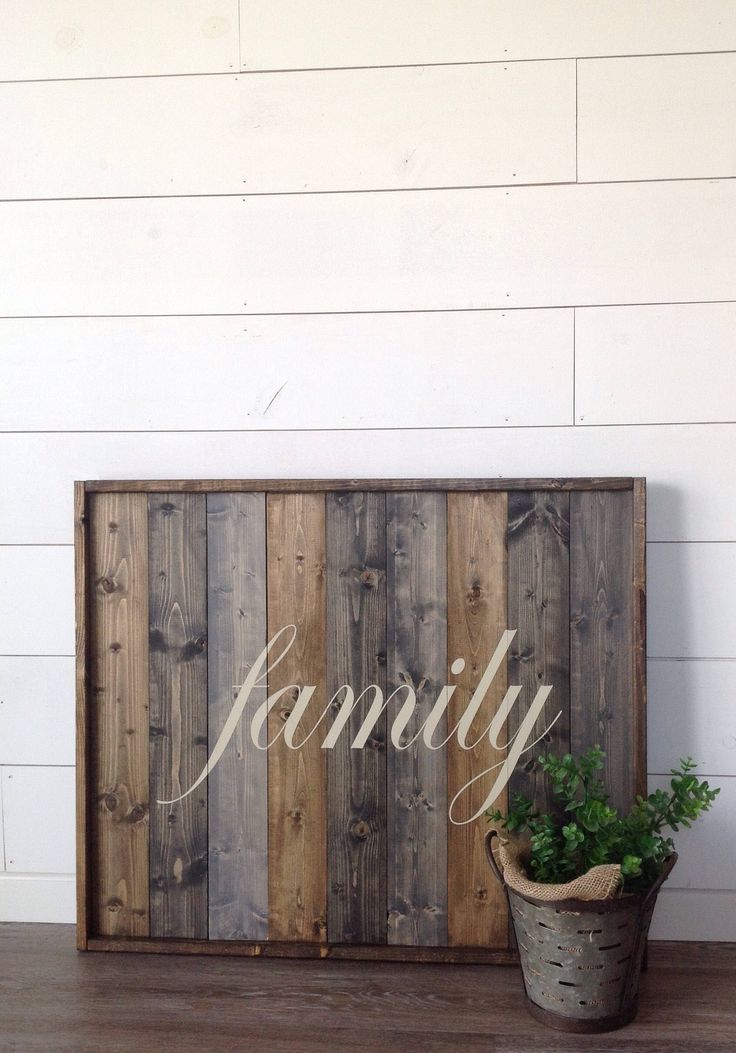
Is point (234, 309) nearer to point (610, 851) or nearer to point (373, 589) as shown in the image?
point (373, 589)

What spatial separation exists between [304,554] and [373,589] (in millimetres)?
133

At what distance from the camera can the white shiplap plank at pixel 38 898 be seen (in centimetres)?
161

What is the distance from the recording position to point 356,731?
58.5 inches

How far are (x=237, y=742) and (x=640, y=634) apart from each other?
714mm

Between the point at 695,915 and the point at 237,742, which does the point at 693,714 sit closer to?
the point at 695,915

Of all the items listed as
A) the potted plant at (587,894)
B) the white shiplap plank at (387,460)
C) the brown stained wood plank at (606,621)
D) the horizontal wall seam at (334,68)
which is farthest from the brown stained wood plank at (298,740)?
the horizontal wall seam at (334,68)

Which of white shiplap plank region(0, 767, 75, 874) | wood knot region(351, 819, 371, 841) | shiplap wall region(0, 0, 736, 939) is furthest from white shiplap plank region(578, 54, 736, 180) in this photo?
white shiplap plank region(0, 767, 75, 874)

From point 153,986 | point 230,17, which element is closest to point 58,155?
point 230,17

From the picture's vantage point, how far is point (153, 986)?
140cm

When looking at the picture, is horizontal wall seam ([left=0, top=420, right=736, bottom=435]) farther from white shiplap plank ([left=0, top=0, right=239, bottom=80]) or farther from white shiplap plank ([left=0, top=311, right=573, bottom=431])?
white shiplap plank ([left=0, top=0, right=239, bottom=80])

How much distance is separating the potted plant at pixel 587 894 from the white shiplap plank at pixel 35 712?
811 mm

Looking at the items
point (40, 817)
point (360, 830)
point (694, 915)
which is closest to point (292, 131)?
point (360, 830)

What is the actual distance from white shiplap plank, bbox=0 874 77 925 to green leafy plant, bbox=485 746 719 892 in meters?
0.83

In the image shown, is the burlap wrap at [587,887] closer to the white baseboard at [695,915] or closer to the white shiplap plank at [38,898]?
the white baseboard at [695,915]
